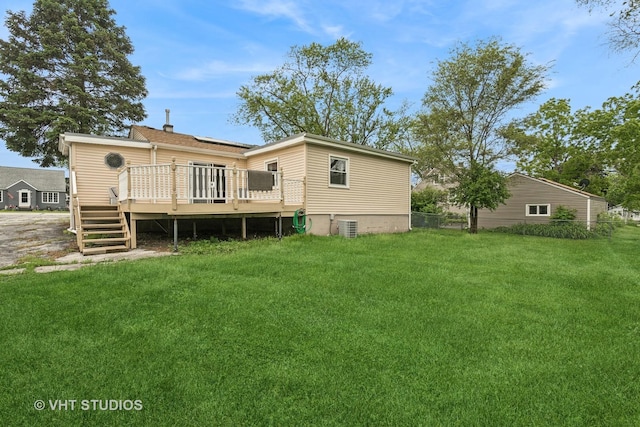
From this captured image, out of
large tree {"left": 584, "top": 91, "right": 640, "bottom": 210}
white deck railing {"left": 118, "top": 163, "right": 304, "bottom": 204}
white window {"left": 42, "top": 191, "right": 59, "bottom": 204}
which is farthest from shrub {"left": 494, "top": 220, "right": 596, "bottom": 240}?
white window {"left": 42, "top": 191, "right": 59, "bottom": 204}

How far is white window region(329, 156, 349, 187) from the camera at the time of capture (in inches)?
407

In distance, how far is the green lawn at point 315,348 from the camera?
6.29 ft

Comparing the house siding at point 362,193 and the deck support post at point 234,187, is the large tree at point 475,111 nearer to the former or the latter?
the house siding at point 362,193

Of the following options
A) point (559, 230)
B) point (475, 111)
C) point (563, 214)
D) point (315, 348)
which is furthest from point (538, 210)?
point (315, 348)

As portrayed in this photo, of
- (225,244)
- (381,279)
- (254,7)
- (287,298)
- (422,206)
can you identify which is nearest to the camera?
(287,298)

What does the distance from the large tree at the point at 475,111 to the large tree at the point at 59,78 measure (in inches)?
839

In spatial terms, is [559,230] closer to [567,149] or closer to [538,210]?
[538,210]

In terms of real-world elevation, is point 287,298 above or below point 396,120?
below

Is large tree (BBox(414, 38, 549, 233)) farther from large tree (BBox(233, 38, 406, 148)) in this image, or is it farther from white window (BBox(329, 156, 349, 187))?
white window (BBox(329, 156, 349, 187))

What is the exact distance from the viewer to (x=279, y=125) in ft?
75.7

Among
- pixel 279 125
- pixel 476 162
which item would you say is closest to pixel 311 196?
pixel 476 162

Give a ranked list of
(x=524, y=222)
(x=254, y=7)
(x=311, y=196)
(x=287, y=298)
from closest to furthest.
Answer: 1. (x=287, y=298)
2. (x=311, y=196)
3. (x=254, y=7)
4. (x=524, y=222)

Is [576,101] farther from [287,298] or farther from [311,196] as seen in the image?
[287,298]

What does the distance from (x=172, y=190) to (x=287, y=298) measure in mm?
4405
